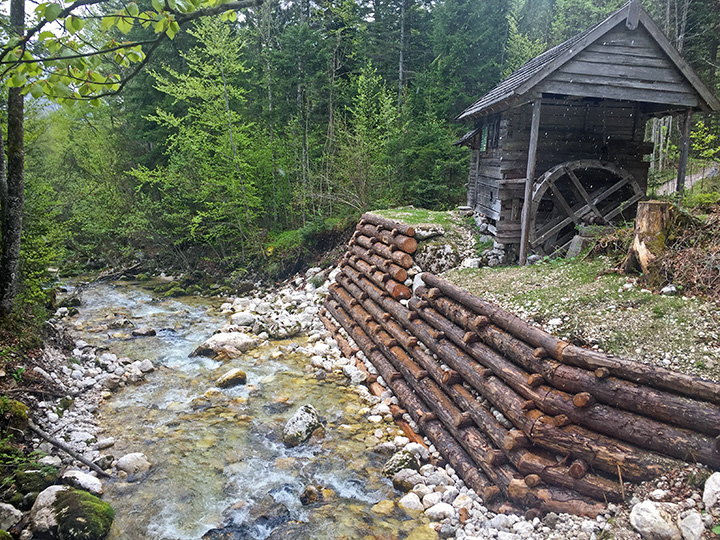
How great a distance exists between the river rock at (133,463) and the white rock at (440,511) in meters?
3.84

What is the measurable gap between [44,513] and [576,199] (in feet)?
37.0

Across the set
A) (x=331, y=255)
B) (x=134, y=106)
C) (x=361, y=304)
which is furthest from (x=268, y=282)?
(x=134, y=106)

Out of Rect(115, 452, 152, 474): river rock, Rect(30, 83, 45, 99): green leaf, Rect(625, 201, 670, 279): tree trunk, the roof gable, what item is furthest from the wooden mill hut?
Rect(30, 83, 45, 99): green leaf

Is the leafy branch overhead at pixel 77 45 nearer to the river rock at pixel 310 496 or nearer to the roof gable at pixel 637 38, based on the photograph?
the river rock at pixel 310 496

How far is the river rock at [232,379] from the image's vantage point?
8.78 m

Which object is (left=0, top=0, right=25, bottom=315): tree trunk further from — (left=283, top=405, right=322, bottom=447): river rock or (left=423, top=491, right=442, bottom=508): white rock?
(left=423, top=491, right=442, bottom=508): white rock

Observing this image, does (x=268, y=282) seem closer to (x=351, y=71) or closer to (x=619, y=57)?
(x=351, y=71)

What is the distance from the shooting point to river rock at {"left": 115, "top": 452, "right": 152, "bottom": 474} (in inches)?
239

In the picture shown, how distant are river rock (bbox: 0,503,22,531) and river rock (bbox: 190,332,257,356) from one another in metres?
5.67

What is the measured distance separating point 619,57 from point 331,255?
10.1 metres

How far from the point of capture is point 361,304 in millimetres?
10922

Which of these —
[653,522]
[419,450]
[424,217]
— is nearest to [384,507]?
[419,450]

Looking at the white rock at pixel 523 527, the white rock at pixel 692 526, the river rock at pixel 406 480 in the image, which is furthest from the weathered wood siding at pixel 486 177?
the white rock at pixel 692 526

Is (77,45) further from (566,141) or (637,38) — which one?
(566,141)
